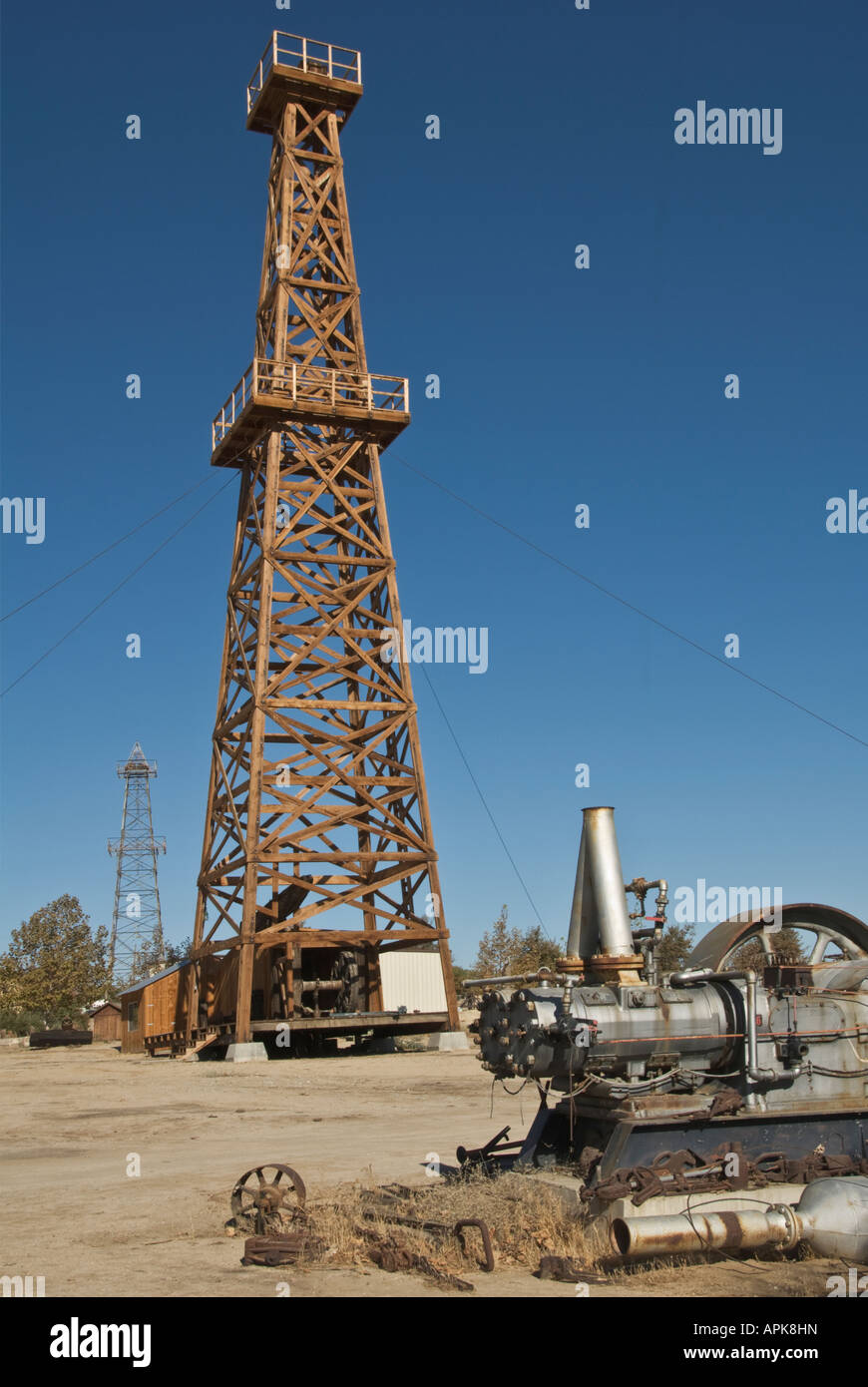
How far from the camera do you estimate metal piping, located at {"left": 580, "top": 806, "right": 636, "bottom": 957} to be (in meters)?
12.2

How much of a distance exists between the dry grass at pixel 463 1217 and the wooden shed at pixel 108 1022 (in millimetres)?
40905

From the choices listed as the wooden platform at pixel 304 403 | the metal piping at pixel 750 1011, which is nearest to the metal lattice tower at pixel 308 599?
the wooden platform at pixel 304 403

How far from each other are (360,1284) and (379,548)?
26.3 metres

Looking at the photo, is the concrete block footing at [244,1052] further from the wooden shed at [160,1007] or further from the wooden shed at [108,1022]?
the wooden shed at [108,1022]

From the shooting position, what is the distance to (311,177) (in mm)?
37000

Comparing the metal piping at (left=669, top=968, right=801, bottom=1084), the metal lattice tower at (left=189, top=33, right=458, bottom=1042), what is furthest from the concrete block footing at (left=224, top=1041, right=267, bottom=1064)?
the metal piping at (left=669, top=968, right=801, bottom=1084)

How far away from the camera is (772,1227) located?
9.90 metres

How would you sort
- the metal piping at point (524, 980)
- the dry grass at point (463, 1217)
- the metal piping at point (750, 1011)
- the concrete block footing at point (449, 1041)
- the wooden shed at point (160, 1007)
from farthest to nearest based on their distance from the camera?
the wooden shed at point (160, 1007) → the concrete block footing at point (449, 1041) → the metal piping at point (524, 980) → the metal piping at point (750, 1011) → the dry grass at point (463, 1217)

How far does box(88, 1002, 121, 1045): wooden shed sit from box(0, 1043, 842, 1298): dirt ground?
17521 millimetres

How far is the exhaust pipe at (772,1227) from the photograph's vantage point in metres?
→ 9.49

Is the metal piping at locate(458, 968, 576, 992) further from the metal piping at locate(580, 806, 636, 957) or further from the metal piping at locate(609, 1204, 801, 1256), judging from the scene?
the metal piping at locate(609, 1204, 801, 1256)

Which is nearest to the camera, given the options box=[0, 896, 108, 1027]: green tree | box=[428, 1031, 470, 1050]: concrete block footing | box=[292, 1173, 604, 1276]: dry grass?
box=[292, 1173, 604, 1276]: dry grass

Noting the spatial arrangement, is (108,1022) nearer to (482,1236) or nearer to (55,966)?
(55,966)

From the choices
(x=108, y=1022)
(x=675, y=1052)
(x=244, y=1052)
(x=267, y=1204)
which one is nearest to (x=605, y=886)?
(x=675, y=1052)
